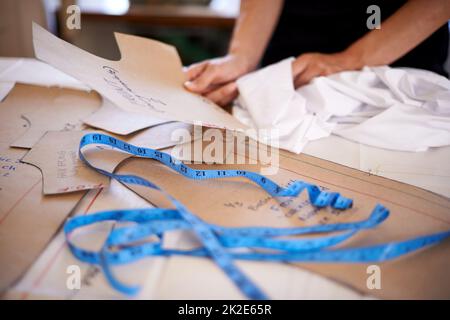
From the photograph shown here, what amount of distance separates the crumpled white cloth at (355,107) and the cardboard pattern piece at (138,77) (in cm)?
7

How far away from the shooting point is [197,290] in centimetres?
29

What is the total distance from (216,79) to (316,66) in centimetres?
18

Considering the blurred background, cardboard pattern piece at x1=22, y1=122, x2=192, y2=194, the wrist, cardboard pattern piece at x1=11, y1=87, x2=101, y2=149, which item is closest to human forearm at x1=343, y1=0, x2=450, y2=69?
the wrist

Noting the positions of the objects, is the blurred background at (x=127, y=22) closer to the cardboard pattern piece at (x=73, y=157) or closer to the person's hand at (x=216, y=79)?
the person's hand at (x=216, y=79)

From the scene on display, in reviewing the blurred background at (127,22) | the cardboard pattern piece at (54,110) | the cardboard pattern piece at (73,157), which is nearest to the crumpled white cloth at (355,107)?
the cardboard pattern piece at (73,157)

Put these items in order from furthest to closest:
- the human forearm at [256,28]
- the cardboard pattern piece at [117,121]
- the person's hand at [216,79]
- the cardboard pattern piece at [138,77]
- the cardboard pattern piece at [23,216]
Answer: the human forearm at [256,28]
the person's hand at [216,79]
the cardboard pattern piece at [117,121]
the cardboard pattern piece at [138,77]
the cardboard pattern piece at [23,216]

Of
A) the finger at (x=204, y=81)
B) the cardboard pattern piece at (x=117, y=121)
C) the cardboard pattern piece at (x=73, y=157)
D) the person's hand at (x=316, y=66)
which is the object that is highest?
the person's hand at (x=316, y=66)

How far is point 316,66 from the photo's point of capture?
638 millimetres

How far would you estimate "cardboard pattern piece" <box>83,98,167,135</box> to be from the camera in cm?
53

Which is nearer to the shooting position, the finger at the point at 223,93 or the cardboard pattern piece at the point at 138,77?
the cardboard pattern piece at the point at 138,77

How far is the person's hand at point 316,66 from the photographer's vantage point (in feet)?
2.08

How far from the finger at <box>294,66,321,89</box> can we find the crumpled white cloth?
4 centimetres

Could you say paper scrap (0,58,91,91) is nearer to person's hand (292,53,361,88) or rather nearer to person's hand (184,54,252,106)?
person's hand (184,54,252,106)
